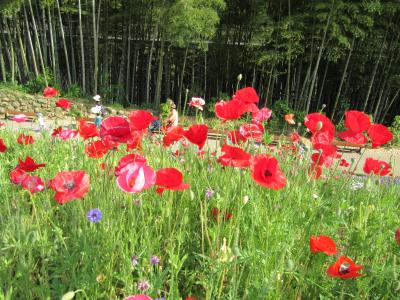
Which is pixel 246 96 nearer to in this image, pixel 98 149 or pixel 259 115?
pixel 259 115

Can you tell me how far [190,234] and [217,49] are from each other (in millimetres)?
9236

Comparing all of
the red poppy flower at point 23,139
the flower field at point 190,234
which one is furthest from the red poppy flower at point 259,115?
the red poppy flower at point 23,139

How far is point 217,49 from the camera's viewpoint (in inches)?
394

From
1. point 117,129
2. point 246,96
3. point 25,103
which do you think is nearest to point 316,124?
point 246,96

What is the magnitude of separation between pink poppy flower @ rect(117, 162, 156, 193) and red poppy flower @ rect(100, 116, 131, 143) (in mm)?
150

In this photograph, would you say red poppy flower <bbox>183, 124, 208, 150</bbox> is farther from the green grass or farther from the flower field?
the green grass

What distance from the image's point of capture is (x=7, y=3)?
322 inches

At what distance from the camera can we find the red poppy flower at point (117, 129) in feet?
3.04

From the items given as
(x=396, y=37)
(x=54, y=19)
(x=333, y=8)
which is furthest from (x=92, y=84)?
(x=396, y=37)

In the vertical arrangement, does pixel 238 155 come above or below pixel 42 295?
above

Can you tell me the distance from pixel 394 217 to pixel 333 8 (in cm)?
738

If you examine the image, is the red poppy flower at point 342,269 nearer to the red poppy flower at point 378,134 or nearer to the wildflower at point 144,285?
the wildflower at point 144,285

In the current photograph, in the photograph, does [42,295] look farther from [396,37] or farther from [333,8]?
[396,37]

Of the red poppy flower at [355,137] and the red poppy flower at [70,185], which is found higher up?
the red poppy flower at [355,137]
